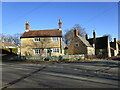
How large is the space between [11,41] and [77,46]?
4712 centimetres

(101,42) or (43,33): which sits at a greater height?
(43,33)

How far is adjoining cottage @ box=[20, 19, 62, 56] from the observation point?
34.8 meters

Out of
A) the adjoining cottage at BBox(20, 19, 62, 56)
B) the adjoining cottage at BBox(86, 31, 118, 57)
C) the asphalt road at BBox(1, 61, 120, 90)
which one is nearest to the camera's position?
the asphalt road at BBox(1, 61, 120, 90)

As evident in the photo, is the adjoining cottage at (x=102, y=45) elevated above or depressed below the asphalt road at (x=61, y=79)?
above

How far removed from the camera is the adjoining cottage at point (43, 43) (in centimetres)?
3475

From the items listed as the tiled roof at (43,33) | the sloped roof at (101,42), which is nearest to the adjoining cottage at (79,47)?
the sloped roof at (101,42)

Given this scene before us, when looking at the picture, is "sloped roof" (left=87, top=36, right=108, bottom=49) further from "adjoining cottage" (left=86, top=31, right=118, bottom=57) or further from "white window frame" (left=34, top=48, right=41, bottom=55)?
"white window frame" (left=34, top=48, right=41, bottom=55)

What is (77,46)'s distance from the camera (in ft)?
147

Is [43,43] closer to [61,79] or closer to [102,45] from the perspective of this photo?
[102,45]

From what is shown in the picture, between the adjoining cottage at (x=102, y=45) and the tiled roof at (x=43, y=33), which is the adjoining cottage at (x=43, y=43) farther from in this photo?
the adjoining cottage at (x=102, y=45)

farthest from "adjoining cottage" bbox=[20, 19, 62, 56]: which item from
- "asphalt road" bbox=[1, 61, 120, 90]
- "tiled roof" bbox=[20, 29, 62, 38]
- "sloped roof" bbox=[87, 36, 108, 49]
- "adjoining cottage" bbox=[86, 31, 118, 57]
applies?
"asphalt road" bbox=[1, 61, 120, 90]

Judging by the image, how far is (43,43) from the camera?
3488 cm

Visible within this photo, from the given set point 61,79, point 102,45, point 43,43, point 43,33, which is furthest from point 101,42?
point 61,79

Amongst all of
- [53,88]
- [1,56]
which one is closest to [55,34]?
[1,56]
